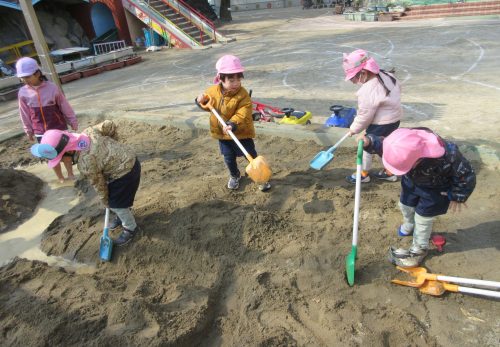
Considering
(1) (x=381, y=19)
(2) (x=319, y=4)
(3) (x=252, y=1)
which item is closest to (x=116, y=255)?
(1) (x=381, y=19)

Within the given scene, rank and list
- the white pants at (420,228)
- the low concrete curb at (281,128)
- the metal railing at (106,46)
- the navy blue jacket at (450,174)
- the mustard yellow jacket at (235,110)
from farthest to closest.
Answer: the metal railing at (106,46), the low concrete curb at (281,128), the mustard yellow jacket at (235,110), the white pants at (420,228), the navy blue jacket at (450,174)

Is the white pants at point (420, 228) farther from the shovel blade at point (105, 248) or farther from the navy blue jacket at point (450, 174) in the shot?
the shovel blade at point (105, 248)

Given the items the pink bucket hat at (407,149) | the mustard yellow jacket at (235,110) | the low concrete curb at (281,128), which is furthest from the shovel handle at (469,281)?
the low concrete curb at (281,128)

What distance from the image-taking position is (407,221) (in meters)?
3.01

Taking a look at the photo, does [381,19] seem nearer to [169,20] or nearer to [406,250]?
[169,20]

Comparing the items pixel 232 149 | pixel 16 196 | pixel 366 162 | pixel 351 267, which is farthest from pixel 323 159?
pixel 16 196

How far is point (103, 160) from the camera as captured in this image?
2.99m

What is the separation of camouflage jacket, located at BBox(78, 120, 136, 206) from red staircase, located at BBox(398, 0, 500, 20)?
639 inches

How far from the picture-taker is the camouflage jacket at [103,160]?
296 centimetres

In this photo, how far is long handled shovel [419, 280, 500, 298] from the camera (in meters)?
2.36

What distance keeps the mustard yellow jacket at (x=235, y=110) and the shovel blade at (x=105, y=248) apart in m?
1.51

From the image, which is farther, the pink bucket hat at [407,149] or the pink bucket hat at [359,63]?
the pink bucket hat at [359,63]

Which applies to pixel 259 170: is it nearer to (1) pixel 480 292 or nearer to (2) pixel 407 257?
(2) pixel 407 257

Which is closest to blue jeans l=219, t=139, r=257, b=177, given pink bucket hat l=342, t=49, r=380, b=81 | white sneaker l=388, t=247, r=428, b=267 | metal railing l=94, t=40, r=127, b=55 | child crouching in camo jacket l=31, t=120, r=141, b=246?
child crouching in camo jacket l=31, t=120, r=141, b=246
